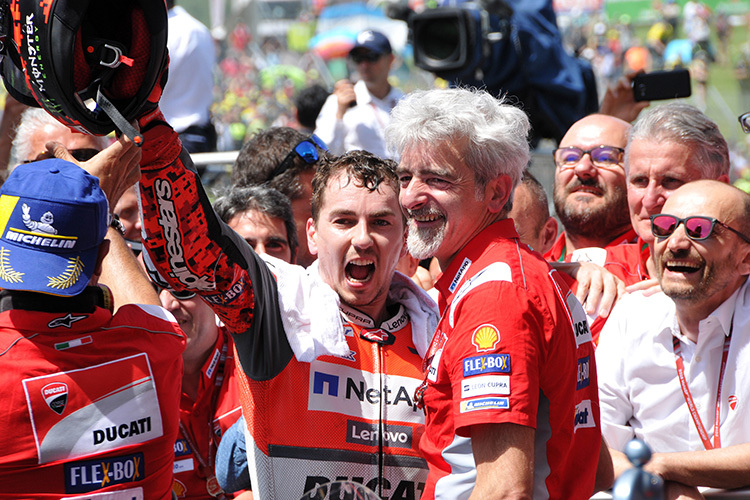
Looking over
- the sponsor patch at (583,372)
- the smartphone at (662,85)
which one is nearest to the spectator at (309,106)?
the smartphone at (662,85)

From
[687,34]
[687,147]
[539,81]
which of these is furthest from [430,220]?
[687,34]

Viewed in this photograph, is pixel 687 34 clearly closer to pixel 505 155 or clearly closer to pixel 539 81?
pixel 539 81

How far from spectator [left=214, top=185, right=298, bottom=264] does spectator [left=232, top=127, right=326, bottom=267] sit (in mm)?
353

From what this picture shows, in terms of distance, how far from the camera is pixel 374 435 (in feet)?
8.36

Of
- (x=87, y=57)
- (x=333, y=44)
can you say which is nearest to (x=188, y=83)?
(x=87, y=57)

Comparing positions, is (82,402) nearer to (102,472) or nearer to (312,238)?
(102,472)

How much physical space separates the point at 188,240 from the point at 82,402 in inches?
22.6

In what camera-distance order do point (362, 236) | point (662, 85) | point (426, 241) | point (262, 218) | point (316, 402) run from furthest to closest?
1. point (662, 85)
2. point (262, 218)
3. point (362, 236)
4. point (316, 402)
5. point (426, 241)

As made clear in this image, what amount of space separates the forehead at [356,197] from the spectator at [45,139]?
48.8 inches

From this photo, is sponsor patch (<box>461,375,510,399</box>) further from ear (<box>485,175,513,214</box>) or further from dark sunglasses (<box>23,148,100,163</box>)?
dark sunglasses (<box>23,148,100,163</box>)

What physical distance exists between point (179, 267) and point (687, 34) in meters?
25.1

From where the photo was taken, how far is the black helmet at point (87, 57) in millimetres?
1761

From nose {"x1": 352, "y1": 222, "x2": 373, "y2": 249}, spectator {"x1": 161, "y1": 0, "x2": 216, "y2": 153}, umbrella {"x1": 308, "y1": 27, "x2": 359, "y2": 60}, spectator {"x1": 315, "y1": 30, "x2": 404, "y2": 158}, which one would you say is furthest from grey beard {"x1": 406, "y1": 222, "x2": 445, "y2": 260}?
umbrella {"x1": 308, "y1": 27, "x2": 359, "y2": 60}

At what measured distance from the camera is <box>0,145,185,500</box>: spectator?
2240 millimetres
